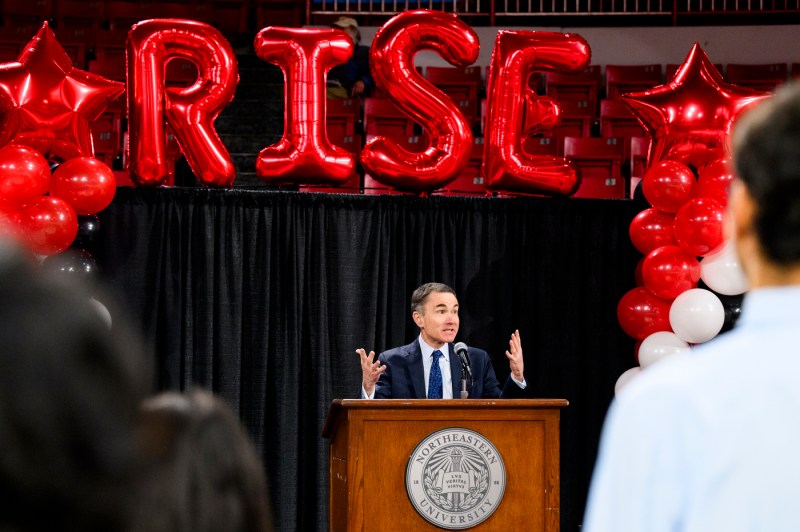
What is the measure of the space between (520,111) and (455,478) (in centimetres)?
312

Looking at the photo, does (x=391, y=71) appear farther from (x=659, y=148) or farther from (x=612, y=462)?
(x=612, y=462)

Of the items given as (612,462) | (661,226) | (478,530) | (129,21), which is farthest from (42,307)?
(129,21)

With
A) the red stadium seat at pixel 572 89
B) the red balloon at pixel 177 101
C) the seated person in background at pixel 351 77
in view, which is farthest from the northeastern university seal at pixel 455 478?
the red stadium seat at pixel 572 89

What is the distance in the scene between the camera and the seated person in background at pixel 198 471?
2.65ft

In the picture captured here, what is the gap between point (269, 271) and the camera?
667 centimetres

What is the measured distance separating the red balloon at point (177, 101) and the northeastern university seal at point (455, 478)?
9.10 feet

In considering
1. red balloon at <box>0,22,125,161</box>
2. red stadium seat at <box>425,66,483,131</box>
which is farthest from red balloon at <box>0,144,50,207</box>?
red stadium seat at <box>425,66,483,131</box>

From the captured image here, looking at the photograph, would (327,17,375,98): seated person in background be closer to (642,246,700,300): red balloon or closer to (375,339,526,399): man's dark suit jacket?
(642,246,700,300): red balloon

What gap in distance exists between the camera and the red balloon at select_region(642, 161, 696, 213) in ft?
20.0

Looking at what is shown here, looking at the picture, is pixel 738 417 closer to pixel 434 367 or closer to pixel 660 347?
pixel 434 367

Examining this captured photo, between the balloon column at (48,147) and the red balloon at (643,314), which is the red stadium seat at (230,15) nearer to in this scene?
the balloon column at (48,147)

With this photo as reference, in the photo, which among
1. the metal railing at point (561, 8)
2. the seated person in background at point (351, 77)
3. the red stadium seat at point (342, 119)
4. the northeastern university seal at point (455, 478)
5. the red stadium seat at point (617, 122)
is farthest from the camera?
the metal railing at point (561, 8)

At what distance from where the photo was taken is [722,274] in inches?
236

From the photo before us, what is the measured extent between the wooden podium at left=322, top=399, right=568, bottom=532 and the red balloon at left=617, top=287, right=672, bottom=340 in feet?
6.66
